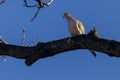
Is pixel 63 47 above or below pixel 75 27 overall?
above

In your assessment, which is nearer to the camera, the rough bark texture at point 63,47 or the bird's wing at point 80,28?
the rough bark texture at point 63,47

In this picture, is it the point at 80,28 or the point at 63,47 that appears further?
the point at 80,28

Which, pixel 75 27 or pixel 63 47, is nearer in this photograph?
pixel 63 47

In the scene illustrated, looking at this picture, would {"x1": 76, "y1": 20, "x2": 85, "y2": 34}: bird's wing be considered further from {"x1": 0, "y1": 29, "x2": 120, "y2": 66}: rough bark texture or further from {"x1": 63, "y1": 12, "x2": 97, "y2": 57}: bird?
{"x1": 0, "y1": 29, "x2": 120, "y2": 66}: rough bark texture

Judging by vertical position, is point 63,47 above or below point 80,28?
above

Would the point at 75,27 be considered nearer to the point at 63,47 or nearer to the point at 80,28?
the point at 80,28

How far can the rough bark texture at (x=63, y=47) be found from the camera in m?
5.38

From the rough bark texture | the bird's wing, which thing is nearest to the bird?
the bird's wing

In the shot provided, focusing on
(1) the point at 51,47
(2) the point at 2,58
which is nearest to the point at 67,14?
(2) the point at 2,58

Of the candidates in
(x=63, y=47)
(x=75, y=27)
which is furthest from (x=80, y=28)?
(x=63, y=47)

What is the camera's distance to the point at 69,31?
10.8 metres

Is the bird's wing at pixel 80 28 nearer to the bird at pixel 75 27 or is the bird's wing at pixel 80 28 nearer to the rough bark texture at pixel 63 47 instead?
the bird at pixel 75 27

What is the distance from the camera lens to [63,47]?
566cm

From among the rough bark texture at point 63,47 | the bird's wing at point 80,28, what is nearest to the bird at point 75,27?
the bird's wing at point 80,28
